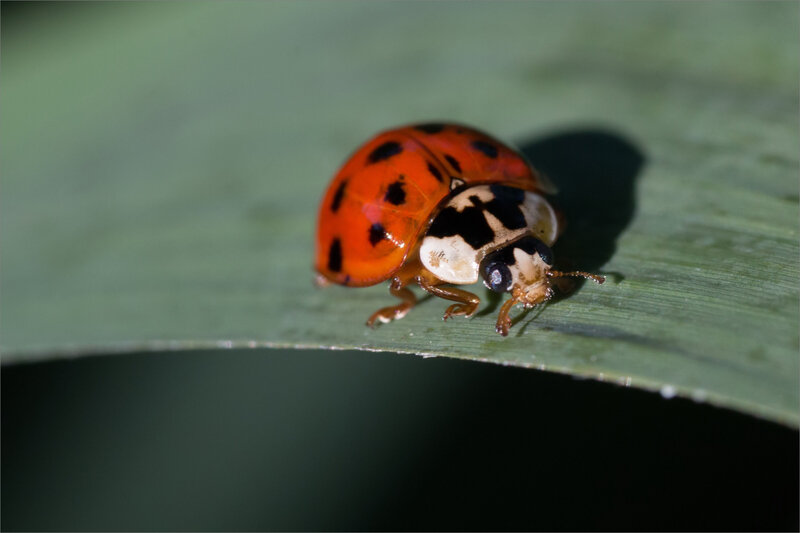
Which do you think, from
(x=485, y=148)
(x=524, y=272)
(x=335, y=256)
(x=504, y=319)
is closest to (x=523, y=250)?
(x=524, y=272)

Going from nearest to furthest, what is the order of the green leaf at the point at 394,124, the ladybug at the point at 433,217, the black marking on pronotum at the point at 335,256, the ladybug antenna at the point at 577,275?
the green leaf at the point at 394,124 < the ladybug antenna at the point at 577,275 < the ladybug at the point at 433,217 < the black marking on pronotum at the point at 335,256

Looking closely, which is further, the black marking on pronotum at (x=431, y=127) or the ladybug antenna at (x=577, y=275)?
the black marking on pronotum at (x=431, y=127)

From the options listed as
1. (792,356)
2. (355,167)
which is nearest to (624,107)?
(355,167)

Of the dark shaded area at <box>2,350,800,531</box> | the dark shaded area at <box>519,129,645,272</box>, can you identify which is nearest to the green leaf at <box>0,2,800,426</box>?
the dark shaded area at <box>519,129,645,272</box>

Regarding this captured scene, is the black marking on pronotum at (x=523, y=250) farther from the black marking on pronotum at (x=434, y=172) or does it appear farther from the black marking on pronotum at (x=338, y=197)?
the black marking on pronotum at (x=338, y=197)

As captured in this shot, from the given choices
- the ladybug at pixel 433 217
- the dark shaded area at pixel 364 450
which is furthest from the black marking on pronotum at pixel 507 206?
the dark shaded area at pixel 364 450

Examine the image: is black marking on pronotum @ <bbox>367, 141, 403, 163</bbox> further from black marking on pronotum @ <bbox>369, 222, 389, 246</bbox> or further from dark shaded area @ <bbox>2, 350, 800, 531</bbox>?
dark shaded area @ <bbox>2, 350, 800, 531</bbox>

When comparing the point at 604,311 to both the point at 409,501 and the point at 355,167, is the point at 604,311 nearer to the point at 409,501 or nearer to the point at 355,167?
the point at 355,167

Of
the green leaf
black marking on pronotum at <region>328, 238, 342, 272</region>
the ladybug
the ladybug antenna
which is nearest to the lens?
the green leaf
